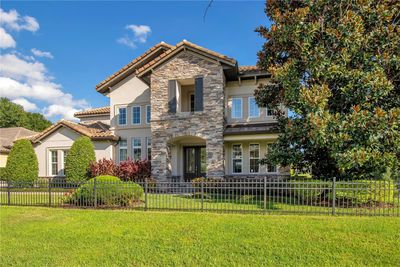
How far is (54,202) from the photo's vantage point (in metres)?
11.3

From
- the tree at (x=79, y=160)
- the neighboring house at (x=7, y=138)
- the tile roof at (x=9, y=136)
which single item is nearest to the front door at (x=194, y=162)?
the tree at (x=79, y=160)

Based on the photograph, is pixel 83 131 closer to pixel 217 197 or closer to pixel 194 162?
pixel 194 162

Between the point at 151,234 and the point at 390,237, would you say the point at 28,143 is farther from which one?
the point at 390,237

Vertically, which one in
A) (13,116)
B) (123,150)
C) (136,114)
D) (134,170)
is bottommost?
(134,170)

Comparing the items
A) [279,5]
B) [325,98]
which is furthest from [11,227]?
[279,5]

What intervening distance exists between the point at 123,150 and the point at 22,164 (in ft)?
21.4

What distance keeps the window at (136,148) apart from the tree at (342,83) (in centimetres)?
1081

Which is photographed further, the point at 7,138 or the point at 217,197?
the point at 7,138

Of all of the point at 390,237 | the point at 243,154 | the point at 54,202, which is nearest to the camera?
the point at 390,237

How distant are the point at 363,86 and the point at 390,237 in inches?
214

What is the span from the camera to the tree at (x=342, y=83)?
32.4 feet

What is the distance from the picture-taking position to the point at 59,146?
20312mm

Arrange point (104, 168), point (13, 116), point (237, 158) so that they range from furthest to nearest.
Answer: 1. point (13, 116)
2. point (237, 158)
3. point (104, 168)

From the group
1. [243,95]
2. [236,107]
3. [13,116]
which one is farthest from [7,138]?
[13,116]
